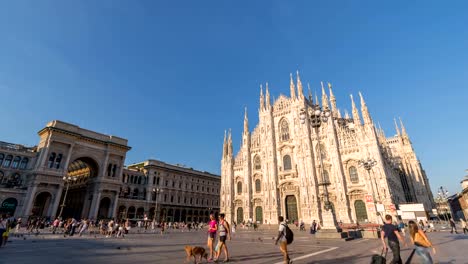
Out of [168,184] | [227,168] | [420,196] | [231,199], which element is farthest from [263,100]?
[420,196]

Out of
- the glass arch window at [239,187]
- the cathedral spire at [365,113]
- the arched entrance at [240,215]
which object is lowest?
the arched entrance at [240,215]

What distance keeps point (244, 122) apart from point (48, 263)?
41.0m

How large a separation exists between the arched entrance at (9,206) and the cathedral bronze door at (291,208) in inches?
1649

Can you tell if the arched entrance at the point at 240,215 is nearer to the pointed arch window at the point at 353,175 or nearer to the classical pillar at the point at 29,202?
the pointed arch window at the point at 353,175

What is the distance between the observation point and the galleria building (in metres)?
35.6

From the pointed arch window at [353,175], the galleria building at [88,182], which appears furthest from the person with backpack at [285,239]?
the pointed arch window at [353,175]

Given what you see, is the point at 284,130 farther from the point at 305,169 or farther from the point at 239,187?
the point at 239,187

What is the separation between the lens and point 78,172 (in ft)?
167

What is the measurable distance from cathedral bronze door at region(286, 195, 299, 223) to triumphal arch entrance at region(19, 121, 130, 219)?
31.9 m

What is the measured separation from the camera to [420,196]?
4694cm

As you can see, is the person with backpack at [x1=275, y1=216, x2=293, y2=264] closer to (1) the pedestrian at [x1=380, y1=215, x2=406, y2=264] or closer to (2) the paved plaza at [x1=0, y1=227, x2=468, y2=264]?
(2) the paved plaza at [x1=0, y1=227, x2=468, y2=264]

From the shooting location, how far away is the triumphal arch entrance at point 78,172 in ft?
119

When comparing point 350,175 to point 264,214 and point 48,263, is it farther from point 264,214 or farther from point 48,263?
point 48,263

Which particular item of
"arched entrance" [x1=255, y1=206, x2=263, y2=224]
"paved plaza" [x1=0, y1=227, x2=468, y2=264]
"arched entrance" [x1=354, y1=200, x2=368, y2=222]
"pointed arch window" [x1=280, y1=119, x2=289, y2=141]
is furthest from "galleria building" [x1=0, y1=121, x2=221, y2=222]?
"arched entrance" [x1=354, y1=200, x2=368, y2=222]
